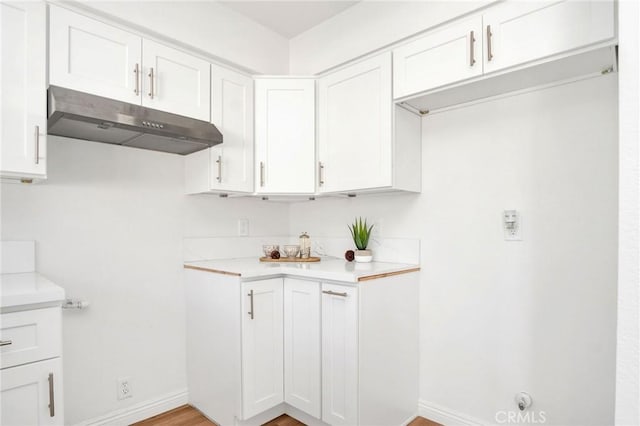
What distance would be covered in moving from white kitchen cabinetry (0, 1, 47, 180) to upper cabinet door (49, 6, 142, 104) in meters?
0.06

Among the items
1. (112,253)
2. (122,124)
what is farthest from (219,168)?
(112,253)

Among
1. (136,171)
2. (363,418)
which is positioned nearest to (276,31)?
(136,171)

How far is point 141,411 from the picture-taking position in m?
2.20

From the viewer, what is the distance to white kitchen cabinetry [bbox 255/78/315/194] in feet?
8.01

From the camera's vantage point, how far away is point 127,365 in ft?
7.13

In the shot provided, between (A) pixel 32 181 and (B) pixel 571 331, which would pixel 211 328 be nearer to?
(A) pixel 32 181

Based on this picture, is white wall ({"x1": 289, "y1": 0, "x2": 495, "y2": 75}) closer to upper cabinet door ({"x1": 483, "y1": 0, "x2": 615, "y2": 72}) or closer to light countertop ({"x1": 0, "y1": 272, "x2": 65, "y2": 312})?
upper cabinet door ({"x1": 483, "y1": 0, "x2": 615, "y2": 72})

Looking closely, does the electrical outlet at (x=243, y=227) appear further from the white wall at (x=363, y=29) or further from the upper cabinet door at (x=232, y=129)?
the white wall at (x=363, y=29)

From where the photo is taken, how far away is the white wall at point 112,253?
193 centimetres

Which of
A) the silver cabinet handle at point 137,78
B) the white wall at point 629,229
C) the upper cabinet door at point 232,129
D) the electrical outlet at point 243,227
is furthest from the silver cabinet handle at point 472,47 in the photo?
the electrical outlet at point 243,227

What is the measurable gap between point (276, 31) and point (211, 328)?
2.17 metres

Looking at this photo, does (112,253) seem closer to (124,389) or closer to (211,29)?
(124,389)

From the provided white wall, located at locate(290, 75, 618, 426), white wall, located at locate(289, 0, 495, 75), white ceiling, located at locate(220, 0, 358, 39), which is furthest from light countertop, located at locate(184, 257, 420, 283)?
white ceiling, located at locate(220, 0, 358, 39)

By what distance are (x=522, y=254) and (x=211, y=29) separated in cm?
225
